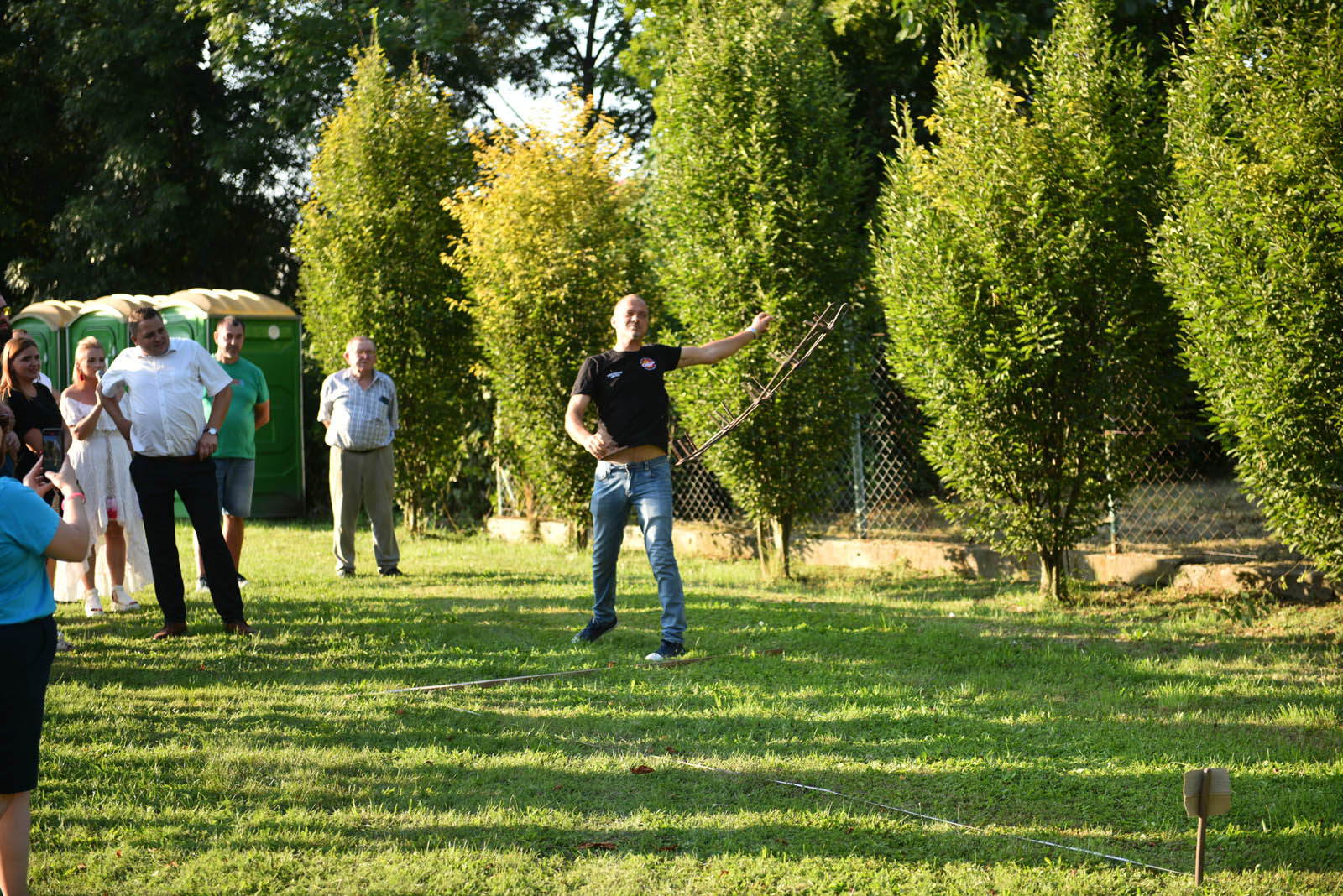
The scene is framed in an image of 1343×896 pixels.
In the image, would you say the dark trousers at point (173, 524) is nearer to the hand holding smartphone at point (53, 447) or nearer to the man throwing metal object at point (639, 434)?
the hand holding smartphone at point (53, 447)

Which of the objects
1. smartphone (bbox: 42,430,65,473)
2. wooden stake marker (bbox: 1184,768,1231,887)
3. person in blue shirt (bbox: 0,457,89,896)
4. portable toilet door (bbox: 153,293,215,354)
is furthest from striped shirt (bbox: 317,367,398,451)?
wooden stake marker (bbox: 1184,768,1231,887)

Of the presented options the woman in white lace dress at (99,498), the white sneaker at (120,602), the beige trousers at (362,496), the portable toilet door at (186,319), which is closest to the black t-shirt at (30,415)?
the woman in white lace dress at (99,498)

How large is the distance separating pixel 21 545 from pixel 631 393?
3.88 meters

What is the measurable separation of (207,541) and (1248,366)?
652 centimetres

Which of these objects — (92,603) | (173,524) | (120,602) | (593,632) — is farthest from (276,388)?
(593,632)

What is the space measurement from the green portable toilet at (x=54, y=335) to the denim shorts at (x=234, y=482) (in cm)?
947

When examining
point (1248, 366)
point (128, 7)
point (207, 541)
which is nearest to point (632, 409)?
point (207, 541)

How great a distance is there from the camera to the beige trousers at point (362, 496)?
10.2 m

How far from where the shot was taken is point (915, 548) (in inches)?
413

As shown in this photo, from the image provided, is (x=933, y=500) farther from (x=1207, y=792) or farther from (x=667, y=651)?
(x=1207, y=792)

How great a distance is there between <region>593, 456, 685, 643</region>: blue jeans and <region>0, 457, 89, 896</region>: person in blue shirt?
12.1ft

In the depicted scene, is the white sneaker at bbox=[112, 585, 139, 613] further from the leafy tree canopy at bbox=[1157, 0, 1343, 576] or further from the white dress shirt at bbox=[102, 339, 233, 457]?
the leafy tree canopy at bbox=[1157, 0, 1343, 576]

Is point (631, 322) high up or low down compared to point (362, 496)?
up

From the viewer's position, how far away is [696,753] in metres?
4.92
